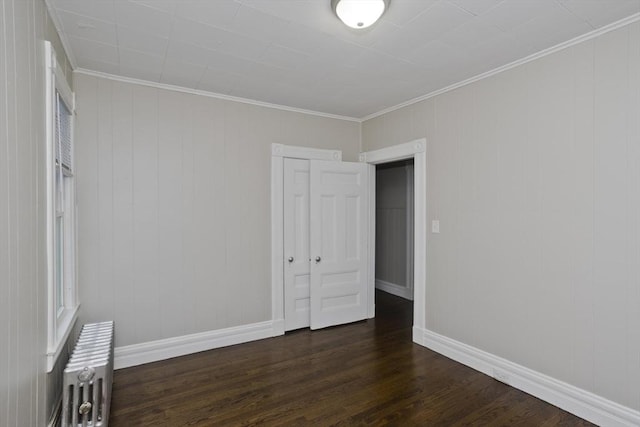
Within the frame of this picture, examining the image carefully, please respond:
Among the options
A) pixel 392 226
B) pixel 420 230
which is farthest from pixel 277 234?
pixel 392 226

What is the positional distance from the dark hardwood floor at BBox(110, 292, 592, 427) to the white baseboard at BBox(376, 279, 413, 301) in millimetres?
1939

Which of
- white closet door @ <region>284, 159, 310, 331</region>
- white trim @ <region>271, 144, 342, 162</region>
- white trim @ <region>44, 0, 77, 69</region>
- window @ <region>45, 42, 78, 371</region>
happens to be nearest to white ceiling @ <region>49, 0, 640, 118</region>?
white trim @ <region>44, 0, 77, 69</region>

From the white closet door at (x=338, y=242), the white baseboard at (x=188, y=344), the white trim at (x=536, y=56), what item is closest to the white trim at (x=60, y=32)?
the white closet door at (x=338, y=242)

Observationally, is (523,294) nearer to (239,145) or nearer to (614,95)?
(614,95)

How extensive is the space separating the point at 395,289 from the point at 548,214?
3.50 meters

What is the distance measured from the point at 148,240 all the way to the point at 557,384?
11.8 feet

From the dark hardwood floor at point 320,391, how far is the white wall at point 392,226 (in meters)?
2.20

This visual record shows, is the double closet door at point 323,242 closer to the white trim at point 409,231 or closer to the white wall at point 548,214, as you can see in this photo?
the white wall at point 548,214

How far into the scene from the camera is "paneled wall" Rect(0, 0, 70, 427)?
1289 millimetres

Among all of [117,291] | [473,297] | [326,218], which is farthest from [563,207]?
[117,291]

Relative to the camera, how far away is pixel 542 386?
254 centimetres

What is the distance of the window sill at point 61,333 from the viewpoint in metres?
1.91

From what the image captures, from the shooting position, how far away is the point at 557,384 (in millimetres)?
2465

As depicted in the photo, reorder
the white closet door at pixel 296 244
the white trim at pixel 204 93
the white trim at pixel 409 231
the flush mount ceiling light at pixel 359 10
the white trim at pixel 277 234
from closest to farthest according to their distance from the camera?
1. the flush mount ceiling light at pixel 359 10
2. the white trim at pixel 204 93
3. the white trim at pixel 277 234
4. the white closet door at pixel 296 244
5. the white trim at pixel 409 231
